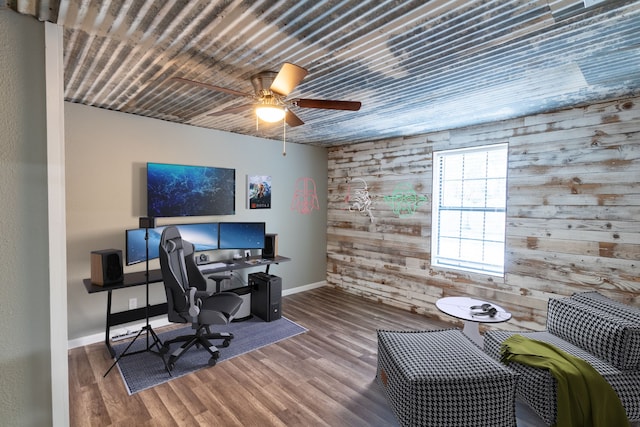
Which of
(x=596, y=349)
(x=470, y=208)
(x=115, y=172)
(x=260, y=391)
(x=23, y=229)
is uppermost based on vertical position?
(x=115, y=172)

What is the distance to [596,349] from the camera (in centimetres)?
219

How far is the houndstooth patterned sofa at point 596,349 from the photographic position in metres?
1.99

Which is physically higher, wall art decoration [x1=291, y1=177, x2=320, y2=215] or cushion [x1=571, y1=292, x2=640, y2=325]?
wall art decoration [x1=291, y1=177, x2=320, y2=215]

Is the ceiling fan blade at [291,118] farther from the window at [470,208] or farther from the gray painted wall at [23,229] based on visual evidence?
the window at [470,208]

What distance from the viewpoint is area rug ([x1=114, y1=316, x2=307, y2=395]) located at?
2.67 m

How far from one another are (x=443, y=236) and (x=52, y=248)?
12.8ft

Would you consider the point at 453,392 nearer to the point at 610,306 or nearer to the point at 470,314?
the point at 470,314

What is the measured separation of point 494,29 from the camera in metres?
1.70

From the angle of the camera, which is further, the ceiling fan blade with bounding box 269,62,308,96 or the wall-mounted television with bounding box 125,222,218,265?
the wall-mounted television with bounding box 125,222,218,265

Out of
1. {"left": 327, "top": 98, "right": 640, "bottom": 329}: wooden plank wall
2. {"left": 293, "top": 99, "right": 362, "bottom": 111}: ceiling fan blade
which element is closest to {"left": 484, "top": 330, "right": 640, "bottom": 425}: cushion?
{"left": 327, "top": 98, "right": 640, "bottom": 329}: wooden plank wall

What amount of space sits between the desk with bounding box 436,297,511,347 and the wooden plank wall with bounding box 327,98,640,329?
68cm

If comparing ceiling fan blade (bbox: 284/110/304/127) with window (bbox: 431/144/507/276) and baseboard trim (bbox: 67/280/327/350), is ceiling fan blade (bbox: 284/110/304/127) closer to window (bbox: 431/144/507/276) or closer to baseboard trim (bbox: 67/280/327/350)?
window (bbox: 431/144/507/276)

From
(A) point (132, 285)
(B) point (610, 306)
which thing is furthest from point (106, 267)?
(B) point (610, 306)

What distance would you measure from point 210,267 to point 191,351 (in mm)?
913
